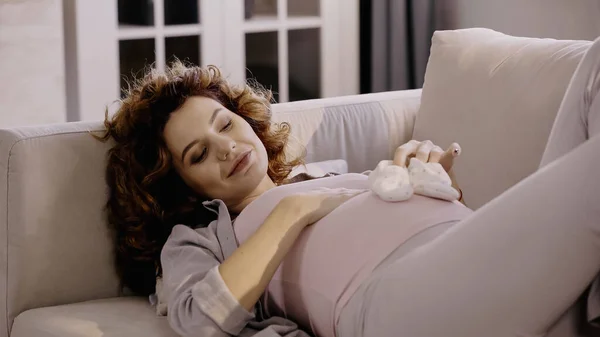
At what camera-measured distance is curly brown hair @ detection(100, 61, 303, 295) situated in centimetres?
193

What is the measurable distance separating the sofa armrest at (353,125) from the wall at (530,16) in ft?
2.82

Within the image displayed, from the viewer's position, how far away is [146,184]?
1936mm

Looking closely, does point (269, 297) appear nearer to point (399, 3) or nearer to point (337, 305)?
point (337, 305)

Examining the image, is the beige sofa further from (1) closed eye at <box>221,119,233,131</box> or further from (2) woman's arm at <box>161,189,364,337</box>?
(1) closed eye at <box>221,119,233,131</box>

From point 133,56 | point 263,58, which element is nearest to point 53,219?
point 133,56

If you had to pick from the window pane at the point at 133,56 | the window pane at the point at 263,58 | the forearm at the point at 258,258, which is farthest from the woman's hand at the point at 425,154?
the window pane at the point at 263,58

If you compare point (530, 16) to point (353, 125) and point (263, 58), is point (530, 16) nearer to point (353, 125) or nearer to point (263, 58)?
point (263, 58)

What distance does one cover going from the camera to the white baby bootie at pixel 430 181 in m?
1.71

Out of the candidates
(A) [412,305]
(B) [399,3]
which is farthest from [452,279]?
(B) [399,3]

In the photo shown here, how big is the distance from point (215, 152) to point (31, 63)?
1258 millimetres

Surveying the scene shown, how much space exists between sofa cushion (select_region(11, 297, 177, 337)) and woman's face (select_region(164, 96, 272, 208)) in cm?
27

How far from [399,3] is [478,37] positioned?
1299 mm

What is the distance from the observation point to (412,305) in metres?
1.42

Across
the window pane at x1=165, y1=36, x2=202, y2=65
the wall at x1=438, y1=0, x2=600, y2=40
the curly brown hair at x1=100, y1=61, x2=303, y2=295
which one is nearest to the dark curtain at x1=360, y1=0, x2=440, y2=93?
the wall at x1=438, y1=0, x2=600, y2=40
